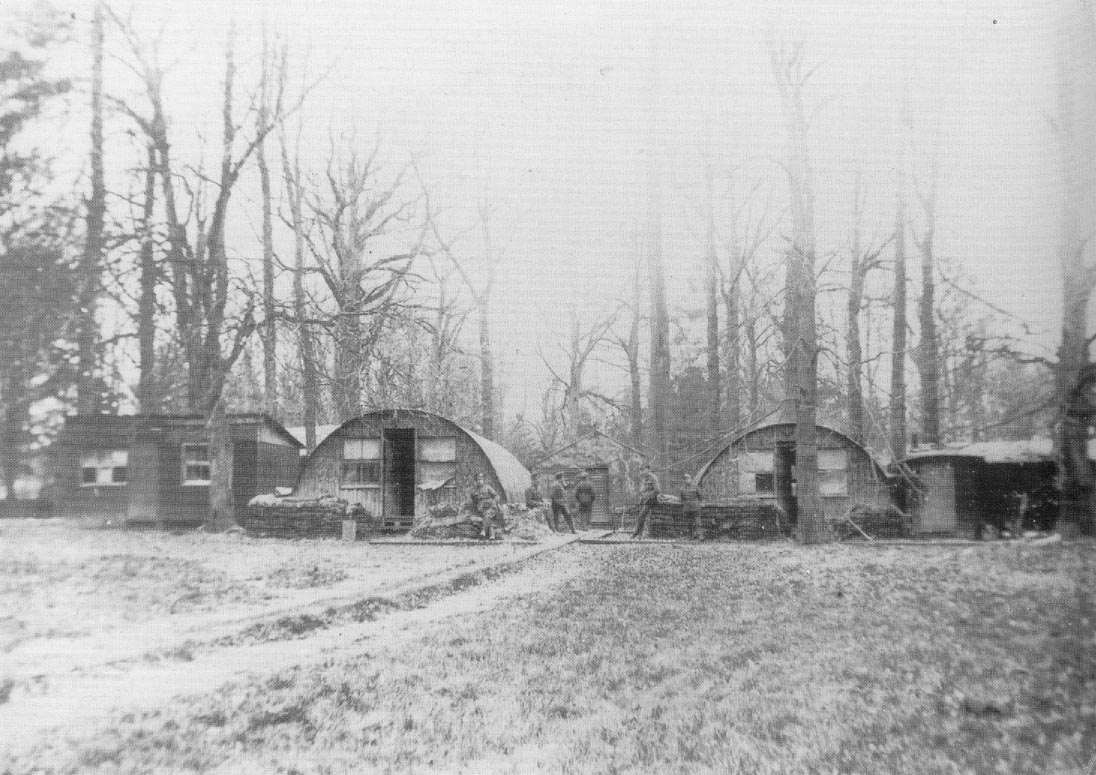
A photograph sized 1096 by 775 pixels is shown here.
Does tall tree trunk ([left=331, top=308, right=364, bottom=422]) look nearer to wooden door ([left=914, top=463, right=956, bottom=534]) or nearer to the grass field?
the grass field

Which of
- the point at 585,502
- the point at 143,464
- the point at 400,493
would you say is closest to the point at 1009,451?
the point at 143,464

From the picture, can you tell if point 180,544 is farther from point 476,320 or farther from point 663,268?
point 663,268

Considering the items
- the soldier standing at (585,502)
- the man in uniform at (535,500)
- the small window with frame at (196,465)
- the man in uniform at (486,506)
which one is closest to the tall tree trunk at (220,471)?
the small window with frame at (196,465)

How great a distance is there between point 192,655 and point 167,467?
74cm

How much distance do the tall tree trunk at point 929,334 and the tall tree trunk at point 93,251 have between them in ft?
10.9

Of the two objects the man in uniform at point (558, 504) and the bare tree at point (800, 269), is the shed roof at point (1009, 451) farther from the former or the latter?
the man in uniform at point (558, 504)

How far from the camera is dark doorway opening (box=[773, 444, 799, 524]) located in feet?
13.2

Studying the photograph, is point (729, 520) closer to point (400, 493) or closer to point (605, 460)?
point (605, 460)

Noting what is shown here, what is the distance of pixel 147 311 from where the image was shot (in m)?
3.22

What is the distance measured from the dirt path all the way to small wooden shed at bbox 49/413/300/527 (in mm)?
692

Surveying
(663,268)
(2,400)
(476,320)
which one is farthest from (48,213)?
(663,268)

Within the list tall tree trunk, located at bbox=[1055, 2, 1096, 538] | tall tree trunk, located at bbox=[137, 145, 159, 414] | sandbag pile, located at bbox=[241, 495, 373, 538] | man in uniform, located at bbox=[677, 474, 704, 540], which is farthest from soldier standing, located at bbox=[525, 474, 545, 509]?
tall tree trunk, located at bbox=[1055, 2, 1096, 538]

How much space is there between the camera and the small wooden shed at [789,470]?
140 inches

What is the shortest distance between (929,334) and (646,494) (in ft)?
7.44
